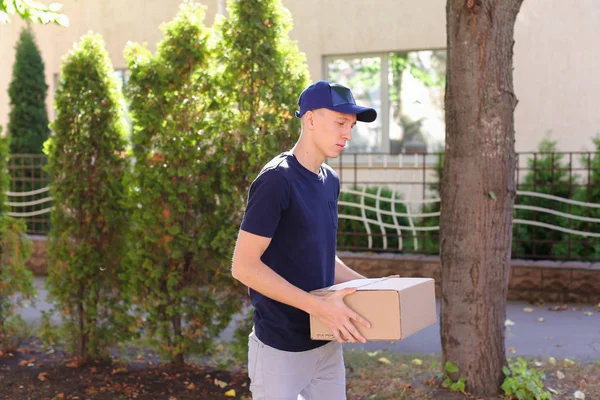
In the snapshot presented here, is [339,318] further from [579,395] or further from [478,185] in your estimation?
[579,395]

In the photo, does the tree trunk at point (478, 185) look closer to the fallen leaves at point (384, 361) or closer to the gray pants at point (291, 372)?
Answer: the fallen leaves at point (384, 361)

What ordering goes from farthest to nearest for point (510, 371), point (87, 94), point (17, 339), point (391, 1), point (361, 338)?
point (391, 1), point (17, 339), point (87, 94), point (510, 371), point (361, 338)

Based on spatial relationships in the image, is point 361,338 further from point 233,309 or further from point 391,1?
point 391,1

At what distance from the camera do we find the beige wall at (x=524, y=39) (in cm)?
1011

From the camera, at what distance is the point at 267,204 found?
2637 mm

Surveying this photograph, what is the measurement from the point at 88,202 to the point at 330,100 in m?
3.38

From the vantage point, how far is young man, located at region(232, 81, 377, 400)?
2.64 meters

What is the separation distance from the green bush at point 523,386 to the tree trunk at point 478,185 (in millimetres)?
70

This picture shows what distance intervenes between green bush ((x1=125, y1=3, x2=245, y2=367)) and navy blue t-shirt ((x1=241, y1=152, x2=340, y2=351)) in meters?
2.41

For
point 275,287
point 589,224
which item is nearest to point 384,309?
point 275,287

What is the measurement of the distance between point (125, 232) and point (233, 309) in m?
1.08

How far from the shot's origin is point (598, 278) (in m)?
7.56

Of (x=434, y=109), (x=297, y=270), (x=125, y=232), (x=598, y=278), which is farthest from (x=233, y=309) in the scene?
(x=434, y=109)

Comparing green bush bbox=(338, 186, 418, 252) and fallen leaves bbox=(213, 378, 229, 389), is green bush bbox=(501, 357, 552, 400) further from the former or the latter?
green bush bbox=(338, 186, 418, 252)
